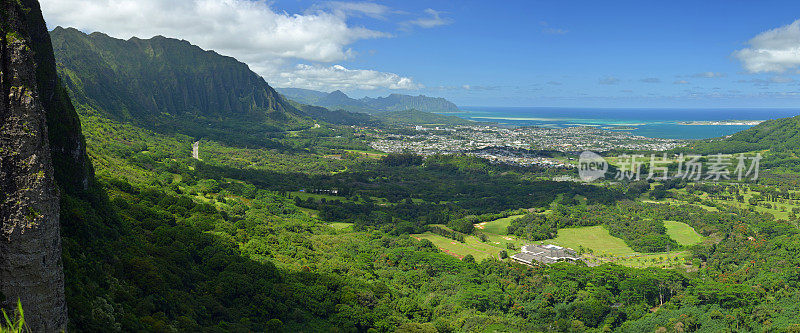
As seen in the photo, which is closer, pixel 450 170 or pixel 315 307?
pixel 315 307

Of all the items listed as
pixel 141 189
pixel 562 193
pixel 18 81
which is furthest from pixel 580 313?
pixel 562 193

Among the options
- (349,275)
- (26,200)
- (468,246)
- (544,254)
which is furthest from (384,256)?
(26,200)

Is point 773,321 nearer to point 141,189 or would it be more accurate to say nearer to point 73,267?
point 73,267

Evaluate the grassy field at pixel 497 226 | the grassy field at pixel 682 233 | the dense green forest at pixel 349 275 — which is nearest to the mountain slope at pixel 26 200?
the dense green forest at pixel 349 275

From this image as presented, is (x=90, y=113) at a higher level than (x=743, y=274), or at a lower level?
higher

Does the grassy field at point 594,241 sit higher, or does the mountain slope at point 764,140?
the mountain slope at point 764,140

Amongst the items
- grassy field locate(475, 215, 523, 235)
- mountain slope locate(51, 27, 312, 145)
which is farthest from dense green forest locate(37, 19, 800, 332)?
mountain slope locate(51, 27, 312, 145)

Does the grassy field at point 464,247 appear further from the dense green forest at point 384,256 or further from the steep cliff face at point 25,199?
the steep cliff face at point 25,199
